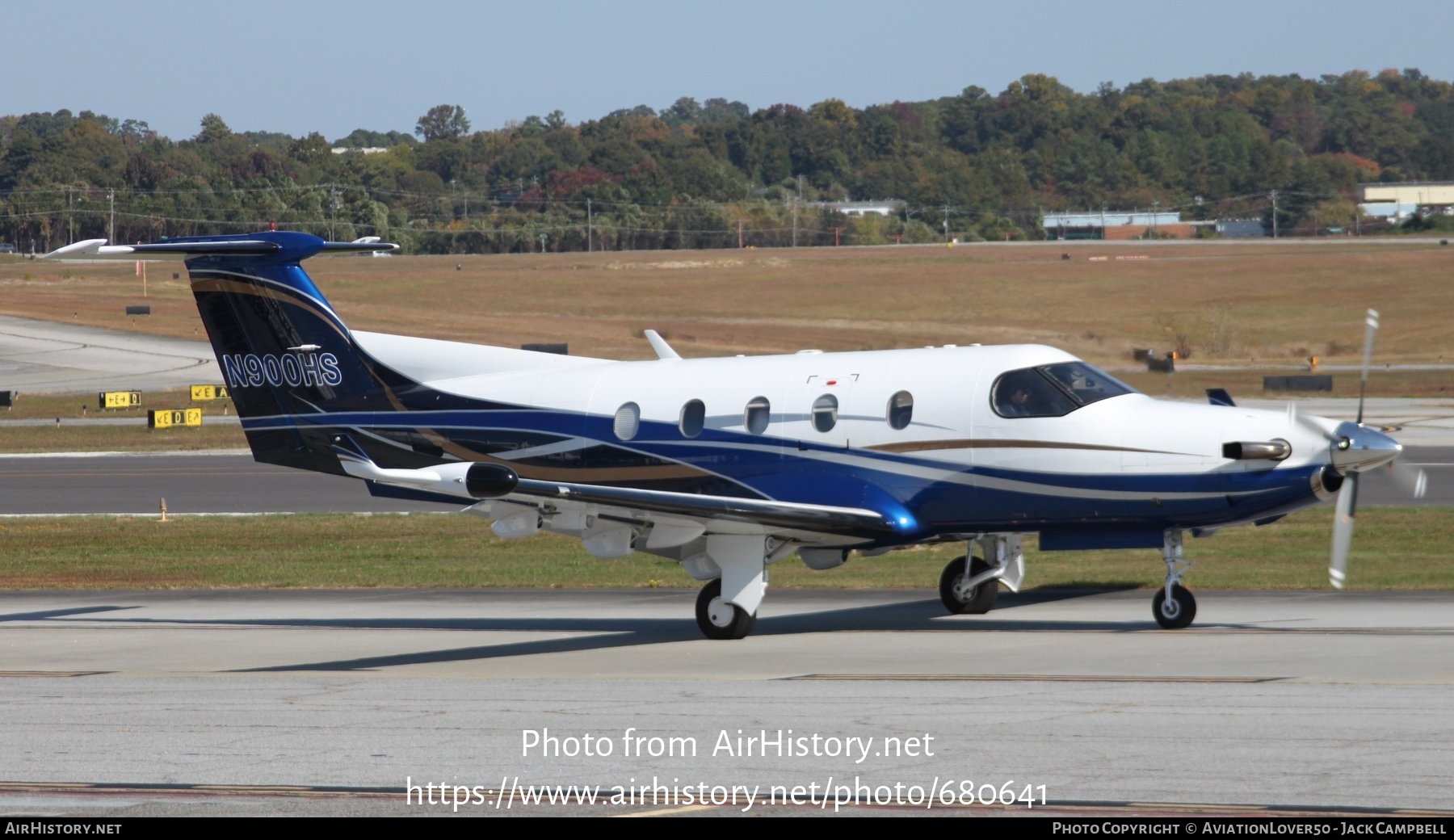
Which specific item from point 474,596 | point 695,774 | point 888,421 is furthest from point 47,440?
point 695,774

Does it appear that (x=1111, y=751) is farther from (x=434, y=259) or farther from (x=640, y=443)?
(x=434, y=259)

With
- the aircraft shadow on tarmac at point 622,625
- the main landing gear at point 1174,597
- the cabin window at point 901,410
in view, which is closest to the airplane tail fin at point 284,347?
the aircraft shadow on tarmac at point 622,625

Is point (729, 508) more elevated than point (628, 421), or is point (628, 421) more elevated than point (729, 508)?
point (628, 421)

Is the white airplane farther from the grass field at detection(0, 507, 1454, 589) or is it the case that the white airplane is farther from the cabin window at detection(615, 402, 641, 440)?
the grass field at detection(0, 507, 1454, 589)

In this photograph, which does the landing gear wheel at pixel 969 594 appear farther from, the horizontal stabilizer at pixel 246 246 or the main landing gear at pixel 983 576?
the horizontal stabilizer at pixel 246 246

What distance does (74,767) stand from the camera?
11211mm

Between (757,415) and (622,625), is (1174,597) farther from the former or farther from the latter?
(622,625)

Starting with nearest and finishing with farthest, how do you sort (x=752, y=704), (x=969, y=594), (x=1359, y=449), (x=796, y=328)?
1. (x=752, y=704)
2. (x=1359, y=449)
3. (x=969, y=594)
4. (x=796, y=328)

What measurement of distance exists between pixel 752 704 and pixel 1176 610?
223 inches

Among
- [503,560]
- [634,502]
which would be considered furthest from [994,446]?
[503,560]

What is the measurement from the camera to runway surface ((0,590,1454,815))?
33.3ft

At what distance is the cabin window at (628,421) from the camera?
60.8ft

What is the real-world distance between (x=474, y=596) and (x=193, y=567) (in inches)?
248

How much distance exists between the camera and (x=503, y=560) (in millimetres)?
26078
